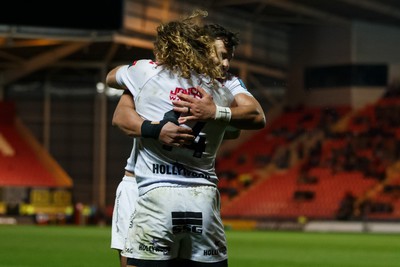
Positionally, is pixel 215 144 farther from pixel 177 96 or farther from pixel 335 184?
pixel 335 184

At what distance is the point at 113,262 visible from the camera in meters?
15.1

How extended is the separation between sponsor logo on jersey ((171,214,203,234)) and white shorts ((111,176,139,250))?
195 cm

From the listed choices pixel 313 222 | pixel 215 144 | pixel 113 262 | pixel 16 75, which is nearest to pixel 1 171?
pixel 16 75

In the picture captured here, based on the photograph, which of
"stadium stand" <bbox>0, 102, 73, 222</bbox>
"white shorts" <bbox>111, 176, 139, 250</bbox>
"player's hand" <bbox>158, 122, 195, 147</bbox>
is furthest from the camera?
"stadium stand" <bbox>0, 102, 73, 222</bbox>

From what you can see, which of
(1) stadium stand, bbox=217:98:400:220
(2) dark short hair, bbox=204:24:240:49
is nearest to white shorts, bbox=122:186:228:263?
(2) dark short hair, bbox=204:24:240:49

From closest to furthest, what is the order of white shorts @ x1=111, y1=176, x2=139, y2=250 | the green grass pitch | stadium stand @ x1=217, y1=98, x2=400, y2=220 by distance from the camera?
1. white shorts @ x1=111, y1=176, x2=139, y2=250
2. the green grass pitch
3. stadium stand @ x1=217, y1=98, x2=400, y2=220

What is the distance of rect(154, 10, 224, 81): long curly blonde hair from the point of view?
4.84m

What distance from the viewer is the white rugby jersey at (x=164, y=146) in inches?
192

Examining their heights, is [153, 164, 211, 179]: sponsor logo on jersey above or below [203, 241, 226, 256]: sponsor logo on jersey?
above

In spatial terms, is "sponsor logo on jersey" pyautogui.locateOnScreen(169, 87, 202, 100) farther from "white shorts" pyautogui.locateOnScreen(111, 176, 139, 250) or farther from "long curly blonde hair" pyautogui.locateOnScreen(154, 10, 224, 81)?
"white shorts" pyautogui.locateOnScreen(111, 176, 139, 250)

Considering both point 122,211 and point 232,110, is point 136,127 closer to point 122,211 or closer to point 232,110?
point 232,110

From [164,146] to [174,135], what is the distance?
0.14 metres

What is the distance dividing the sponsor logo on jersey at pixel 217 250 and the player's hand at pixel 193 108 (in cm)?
64

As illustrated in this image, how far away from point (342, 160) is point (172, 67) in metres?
39.3
